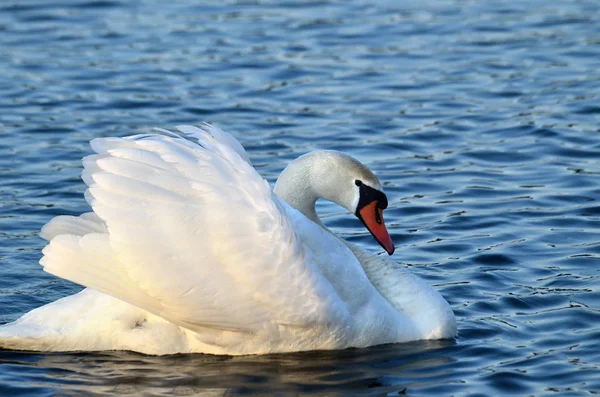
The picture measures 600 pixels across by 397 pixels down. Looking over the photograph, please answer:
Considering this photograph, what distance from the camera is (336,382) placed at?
25.9 ft

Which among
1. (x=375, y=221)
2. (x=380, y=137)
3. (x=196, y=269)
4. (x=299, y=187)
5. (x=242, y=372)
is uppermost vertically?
(x=299, y=187)

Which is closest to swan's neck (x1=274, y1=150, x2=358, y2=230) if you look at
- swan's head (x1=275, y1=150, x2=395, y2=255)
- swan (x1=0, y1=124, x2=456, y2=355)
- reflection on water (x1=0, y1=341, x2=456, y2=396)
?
swan's head (x1=275, y1=150, x2=395, y2=255)

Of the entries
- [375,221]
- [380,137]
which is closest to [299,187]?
[375,221]

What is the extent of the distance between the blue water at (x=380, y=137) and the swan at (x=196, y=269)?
152 mm

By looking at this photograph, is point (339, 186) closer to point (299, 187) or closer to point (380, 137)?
point (299, 187)

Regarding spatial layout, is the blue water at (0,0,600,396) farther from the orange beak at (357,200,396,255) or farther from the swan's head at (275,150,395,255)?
the swan's head at (275,150,395,255)

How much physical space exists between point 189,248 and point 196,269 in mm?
136

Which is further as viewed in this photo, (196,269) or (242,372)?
(242,372)

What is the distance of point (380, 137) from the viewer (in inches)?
516

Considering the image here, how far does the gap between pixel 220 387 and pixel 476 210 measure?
13.3 ft

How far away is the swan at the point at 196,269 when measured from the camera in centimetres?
780

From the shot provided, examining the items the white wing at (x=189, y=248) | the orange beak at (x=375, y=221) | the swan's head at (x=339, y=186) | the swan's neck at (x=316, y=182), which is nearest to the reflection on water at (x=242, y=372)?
the white wing at (x=189, y=248)

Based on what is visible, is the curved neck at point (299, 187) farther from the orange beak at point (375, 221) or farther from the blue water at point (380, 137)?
the blue water at point (380, 137)

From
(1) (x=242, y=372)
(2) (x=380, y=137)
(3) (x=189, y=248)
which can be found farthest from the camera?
(2) (x=380, y=137)
